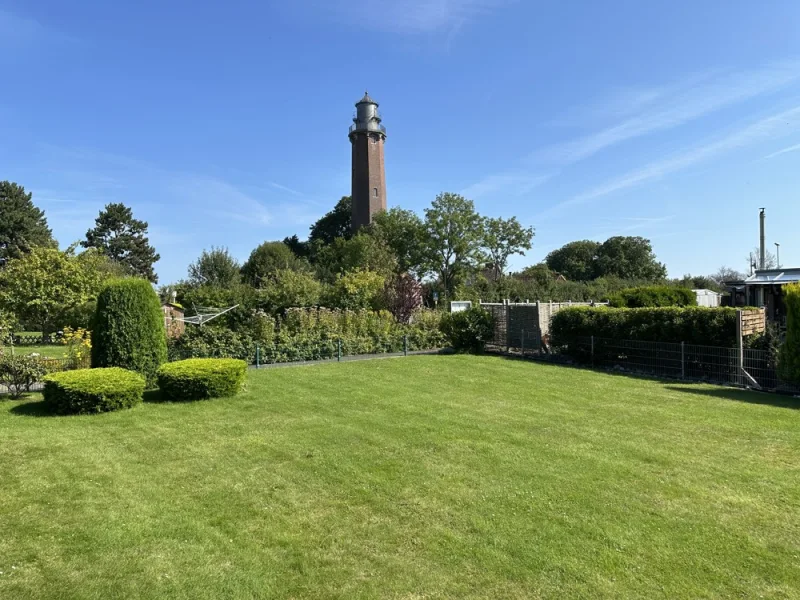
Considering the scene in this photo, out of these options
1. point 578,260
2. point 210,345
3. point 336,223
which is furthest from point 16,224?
point 578,260

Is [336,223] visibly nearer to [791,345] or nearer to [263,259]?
[263,259]

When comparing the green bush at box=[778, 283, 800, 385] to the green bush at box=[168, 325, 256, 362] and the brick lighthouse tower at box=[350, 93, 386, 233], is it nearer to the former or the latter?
the green bush at box=[168, 325, 256, 362]

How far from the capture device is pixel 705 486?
181 inches

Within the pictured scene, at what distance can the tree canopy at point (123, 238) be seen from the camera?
185ft

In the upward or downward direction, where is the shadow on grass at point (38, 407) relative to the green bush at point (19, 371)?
downward

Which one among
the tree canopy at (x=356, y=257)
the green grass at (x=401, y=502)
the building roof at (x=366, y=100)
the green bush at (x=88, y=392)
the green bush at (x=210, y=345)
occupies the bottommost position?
the green grass at (x=401, y=502)

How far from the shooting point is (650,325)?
12.7 metres

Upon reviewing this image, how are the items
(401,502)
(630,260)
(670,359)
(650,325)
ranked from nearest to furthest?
(401,502), (670,359), (650,325), (630,260)

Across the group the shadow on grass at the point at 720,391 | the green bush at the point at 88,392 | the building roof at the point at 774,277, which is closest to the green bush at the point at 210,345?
the green bush at the point at 88,392

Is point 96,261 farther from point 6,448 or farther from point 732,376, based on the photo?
point 732,376

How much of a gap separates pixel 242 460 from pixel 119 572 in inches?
89.4

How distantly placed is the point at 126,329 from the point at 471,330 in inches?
405

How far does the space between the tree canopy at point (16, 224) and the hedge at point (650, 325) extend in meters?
42.4

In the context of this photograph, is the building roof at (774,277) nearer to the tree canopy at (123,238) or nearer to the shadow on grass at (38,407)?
the shadow on grass at (38,407)
